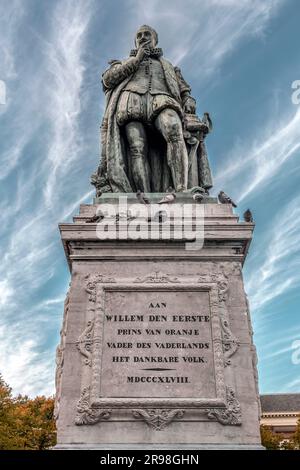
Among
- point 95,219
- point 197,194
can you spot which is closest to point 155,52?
point 197,194

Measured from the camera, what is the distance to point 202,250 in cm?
753

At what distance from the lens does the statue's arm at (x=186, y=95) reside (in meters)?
10.6

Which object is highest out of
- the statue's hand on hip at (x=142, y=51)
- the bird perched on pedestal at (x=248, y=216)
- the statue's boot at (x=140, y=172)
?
the statue's hand on hip at (x=142, y=51)

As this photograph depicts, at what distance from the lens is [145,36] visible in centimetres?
1080

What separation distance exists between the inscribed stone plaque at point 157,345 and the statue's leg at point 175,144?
2.92 m

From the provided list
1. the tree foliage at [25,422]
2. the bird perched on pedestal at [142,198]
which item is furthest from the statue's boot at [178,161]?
the tree foliage at [25,422]

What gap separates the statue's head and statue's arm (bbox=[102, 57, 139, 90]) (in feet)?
2.80

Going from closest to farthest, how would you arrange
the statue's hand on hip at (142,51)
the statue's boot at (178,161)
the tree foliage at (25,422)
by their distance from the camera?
the statue's boot at (178,161) → the statue's hand on hip at (142,51) → the tree foliage at (25,422)

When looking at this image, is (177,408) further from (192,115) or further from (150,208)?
(192,115)

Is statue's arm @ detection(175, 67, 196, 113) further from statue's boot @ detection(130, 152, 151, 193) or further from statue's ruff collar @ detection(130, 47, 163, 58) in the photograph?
statue's boot @ detection(130, 152, 151, 193)

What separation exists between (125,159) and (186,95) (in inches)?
89.6

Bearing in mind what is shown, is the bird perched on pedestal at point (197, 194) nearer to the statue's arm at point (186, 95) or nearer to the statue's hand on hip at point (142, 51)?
the statue's arm at point (186, 95)

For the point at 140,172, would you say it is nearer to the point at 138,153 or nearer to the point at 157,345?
the point at 138,153

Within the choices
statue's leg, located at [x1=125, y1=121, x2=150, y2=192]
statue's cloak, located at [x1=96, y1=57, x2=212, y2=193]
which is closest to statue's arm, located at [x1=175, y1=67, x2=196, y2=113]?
statue's cloak, located at [x1=96, y1=57, x2=212, y2=193]
